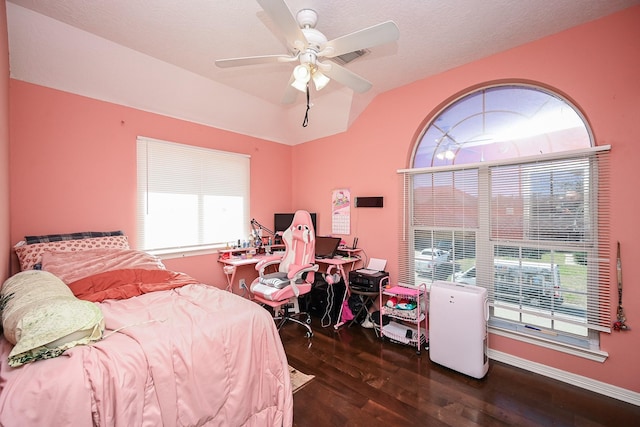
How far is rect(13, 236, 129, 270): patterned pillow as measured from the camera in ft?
7.35

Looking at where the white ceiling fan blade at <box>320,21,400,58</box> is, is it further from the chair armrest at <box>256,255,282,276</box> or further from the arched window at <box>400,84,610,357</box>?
the chair armrest at <box>256,255,282,276</box>

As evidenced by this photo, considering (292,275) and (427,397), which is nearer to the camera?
(427,397)

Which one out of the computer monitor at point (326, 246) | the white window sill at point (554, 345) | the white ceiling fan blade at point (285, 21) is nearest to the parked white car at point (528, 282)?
the white window sill at point (554, 345)

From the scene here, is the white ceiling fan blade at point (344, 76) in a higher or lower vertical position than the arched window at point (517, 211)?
higher

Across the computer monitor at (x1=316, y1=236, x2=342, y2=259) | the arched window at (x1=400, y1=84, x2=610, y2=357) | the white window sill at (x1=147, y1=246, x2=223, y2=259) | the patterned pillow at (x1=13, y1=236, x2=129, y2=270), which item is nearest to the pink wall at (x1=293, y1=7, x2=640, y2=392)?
the arched window at (x1=400, y1=84, x2=610, y2=357)

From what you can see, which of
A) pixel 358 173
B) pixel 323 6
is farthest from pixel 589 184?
pixel 323 6

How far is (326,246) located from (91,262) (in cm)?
251

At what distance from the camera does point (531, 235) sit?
2.49 meters

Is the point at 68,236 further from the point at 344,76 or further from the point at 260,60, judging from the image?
the point at 344,76

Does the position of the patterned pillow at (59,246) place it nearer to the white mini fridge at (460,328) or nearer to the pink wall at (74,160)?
the pink wall at (74,160)

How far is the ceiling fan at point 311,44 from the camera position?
1572 millimetres

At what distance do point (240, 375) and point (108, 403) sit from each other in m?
0.64

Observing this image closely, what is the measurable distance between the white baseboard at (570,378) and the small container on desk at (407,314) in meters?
0.69

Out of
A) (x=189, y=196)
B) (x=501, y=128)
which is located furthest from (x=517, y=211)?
(x=189, y=196)
